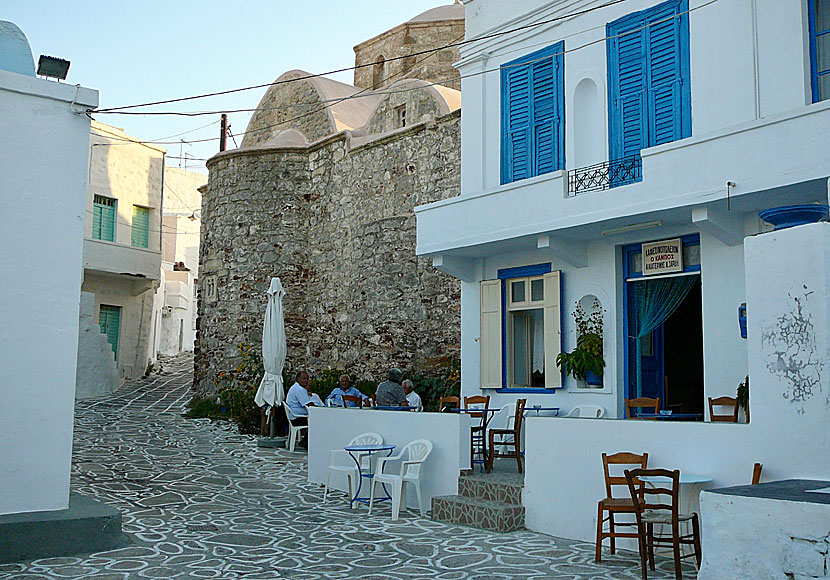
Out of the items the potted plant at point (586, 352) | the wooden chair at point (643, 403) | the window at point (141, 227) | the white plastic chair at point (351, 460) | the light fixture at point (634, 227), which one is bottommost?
the white plastic chair at point (351, 460)

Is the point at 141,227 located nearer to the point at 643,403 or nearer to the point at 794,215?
the point at 643,403

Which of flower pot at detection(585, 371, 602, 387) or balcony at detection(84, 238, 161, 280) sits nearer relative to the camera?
flower pot at detection(585, 371, 602, 387)

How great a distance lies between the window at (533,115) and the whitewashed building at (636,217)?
1.1 inches

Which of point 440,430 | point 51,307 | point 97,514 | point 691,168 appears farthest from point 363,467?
point 691,168

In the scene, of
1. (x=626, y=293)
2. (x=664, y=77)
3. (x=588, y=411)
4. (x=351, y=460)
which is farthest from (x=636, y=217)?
(x=351, y=460)

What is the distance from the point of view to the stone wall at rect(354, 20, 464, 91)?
22156 millimetres

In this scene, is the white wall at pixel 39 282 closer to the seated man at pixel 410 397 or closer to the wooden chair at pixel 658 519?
the wooden chair at pixel 658 519

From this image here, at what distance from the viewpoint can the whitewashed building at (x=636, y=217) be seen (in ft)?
22.0

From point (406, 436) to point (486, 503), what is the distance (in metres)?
1.58

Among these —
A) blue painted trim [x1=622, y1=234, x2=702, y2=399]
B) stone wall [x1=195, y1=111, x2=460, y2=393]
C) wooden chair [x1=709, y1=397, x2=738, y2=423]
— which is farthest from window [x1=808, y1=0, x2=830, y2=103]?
stone wall [x1=195, y1=111, x2=460, y2=393]

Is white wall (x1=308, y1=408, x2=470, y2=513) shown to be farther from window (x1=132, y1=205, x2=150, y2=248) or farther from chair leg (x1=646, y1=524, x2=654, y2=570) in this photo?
window (x1=132, y1=205, x2=150, y2=248)

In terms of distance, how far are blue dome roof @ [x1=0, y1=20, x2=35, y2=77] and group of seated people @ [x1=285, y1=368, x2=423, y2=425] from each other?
601cm

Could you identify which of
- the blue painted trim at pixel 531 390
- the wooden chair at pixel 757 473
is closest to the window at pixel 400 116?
the blue painted trim at pixel 531 390

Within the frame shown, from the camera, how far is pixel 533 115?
11664 millimetres
